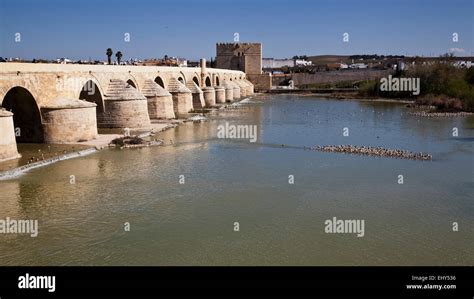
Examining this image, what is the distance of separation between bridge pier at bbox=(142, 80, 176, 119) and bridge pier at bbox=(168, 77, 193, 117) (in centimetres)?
280

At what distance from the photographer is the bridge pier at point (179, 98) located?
29625mm

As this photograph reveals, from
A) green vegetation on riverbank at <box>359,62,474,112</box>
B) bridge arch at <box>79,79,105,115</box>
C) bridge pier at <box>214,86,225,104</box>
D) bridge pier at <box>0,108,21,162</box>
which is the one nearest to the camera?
bridge pier at <box>0,108,21,162</box>

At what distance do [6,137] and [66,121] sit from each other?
3483mm

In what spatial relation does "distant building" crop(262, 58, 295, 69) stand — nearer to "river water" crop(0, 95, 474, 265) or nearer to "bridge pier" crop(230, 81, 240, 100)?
"bridge pier" crop(230, 81, 240, 100)

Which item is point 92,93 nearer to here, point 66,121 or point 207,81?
point 66,121

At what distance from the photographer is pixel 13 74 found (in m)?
15.3

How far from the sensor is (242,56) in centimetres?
6334

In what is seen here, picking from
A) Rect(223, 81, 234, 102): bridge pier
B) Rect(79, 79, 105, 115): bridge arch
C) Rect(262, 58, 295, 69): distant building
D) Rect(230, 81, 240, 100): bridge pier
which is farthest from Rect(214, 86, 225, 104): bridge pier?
Rect(262, 58, 295, 69): distant building

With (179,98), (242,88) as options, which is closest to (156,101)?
(179,98)

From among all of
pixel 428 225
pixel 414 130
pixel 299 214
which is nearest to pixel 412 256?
pixel 428 225

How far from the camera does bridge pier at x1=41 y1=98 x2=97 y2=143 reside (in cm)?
1723

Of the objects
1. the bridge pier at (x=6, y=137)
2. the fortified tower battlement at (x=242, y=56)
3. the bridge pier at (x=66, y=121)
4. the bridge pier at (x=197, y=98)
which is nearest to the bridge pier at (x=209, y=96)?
the bridge pier at (x=197, y=98)
